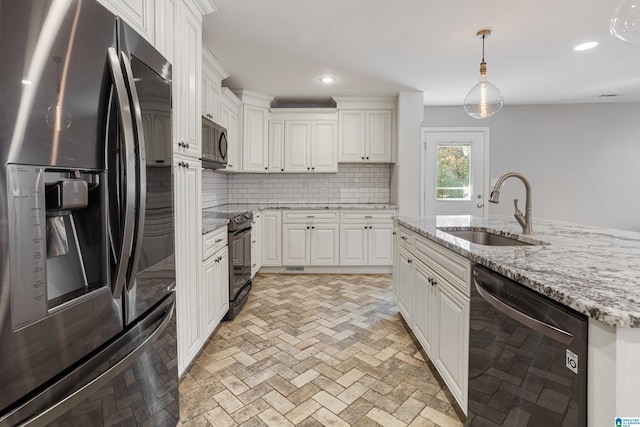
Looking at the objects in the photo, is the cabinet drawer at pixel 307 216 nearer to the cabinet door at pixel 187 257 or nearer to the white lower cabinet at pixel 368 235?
the white lower cabinet at pixel 368 235

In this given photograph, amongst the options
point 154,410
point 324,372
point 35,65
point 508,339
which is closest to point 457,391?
point 508,339

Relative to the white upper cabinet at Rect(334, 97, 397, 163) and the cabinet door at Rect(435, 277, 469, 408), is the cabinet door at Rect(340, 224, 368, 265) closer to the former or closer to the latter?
the white upper cabinet at Rect(334, 97, 397, 163)

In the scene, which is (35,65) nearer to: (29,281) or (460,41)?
(29,281)

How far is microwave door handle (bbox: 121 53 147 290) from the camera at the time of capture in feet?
3.29

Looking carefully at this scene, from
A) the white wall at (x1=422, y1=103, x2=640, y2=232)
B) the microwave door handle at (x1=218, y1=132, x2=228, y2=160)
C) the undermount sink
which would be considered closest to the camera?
the undermount sink

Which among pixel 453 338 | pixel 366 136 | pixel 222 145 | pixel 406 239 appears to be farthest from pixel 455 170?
pixel 453 338

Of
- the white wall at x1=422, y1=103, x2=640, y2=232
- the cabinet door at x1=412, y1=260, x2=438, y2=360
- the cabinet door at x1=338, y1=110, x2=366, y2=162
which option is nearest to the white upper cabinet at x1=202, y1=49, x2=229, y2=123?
the cabinet door at x1=338, y1=110, x2=366, y2=162

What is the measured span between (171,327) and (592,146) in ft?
21.1

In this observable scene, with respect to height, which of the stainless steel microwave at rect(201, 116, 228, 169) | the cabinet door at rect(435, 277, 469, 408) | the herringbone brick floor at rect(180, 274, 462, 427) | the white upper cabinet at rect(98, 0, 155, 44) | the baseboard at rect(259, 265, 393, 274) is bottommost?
the herringbone brick floor at rect(180, 274, 462, 427)

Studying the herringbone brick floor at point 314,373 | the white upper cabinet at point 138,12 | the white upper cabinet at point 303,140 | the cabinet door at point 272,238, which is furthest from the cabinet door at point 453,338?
the white upper cabinet at point 303,140

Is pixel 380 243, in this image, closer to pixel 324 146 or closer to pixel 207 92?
pixel 324 146

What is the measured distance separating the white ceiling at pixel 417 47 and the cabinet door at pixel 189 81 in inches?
16.7

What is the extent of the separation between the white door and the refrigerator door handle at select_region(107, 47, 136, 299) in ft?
15.7

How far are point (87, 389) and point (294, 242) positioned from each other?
3.47m
